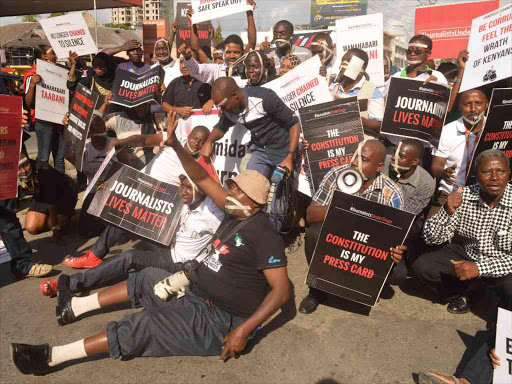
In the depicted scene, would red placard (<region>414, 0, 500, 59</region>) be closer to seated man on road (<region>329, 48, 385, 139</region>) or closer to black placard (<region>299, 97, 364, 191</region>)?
seated man on road (<region>329, 48, 385, 139</region>)

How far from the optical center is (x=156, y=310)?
3055 mm

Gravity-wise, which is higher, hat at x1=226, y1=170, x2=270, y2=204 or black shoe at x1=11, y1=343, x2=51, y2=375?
hat at x1=226, y1=170, x2=270, y2=204

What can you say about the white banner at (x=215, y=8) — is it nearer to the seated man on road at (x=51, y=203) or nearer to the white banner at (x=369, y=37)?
the white banner at (x=369, y=37)

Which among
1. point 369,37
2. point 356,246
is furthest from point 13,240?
point 369,37

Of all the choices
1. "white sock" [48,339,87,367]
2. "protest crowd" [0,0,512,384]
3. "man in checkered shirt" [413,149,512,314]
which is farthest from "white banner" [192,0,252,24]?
"white sock" [48,339,87,367]

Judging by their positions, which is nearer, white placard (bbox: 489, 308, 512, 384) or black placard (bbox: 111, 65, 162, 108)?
white placard (bbox: 489, 308, 512, 384)

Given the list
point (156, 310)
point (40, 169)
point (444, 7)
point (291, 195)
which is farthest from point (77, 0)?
point (156, 310)

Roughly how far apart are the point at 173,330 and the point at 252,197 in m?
1.07

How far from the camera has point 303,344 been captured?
11.2ft

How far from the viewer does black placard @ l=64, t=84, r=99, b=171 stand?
16.9 feet

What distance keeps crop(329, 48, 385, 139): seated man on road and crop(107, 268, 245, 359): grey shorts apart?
9.48ft

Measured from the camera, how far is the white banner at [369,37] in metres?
5.95

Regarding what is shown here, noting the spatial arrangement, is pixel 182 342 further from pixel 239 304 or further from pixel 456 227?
pixel 456 227

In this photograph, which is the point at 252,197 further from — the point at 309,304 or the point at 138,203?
the point at 138,203
